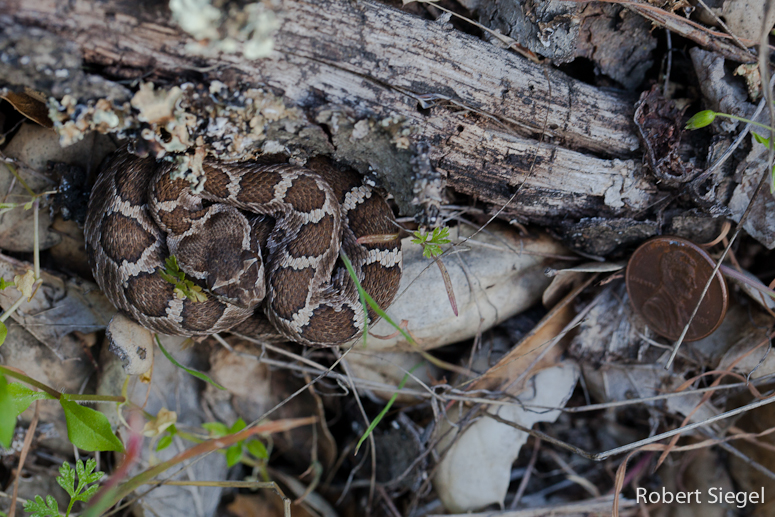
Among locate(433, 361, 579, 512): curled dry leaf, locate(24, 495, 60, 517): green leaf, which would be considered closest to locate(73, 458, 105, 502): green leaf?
locate(24, 495, 60, 517): green leaf

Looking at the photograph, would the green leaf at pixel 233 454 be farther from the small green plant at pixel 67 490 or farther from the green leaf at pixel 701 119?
the green leaf at pixel 701 119

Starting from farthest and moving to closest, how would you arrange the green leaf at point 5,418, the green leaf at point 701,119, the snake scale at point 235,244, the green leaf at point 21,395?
the snake scale at point 235,244 < the green leaf at point 701,119 < the green leaf at point 21,395 < the green leaf at point 5,418

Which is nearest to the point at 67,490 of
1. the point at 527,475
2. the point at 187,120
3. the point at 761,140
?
the point at 187,120

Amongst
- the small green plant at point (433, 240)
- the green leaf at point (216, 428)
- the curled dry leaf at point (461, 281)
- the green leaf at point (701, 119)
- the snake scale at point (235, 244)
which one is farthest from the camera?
the curled dry leaf at point (461, 281)

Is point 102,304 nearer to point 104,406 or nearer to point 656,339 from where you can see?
point 104,406

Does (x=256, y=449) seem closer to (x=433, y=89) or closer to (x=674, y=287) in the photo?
(x=433, y=89)

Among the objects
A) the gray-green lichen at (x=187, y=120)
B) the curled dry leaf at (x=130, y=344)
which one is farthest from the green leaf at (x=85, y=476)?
the gray-green lichen at (x=187, y=120)

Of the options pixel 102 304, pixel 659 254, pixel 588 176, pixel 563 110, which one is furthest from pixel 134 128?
pixel 659 254
